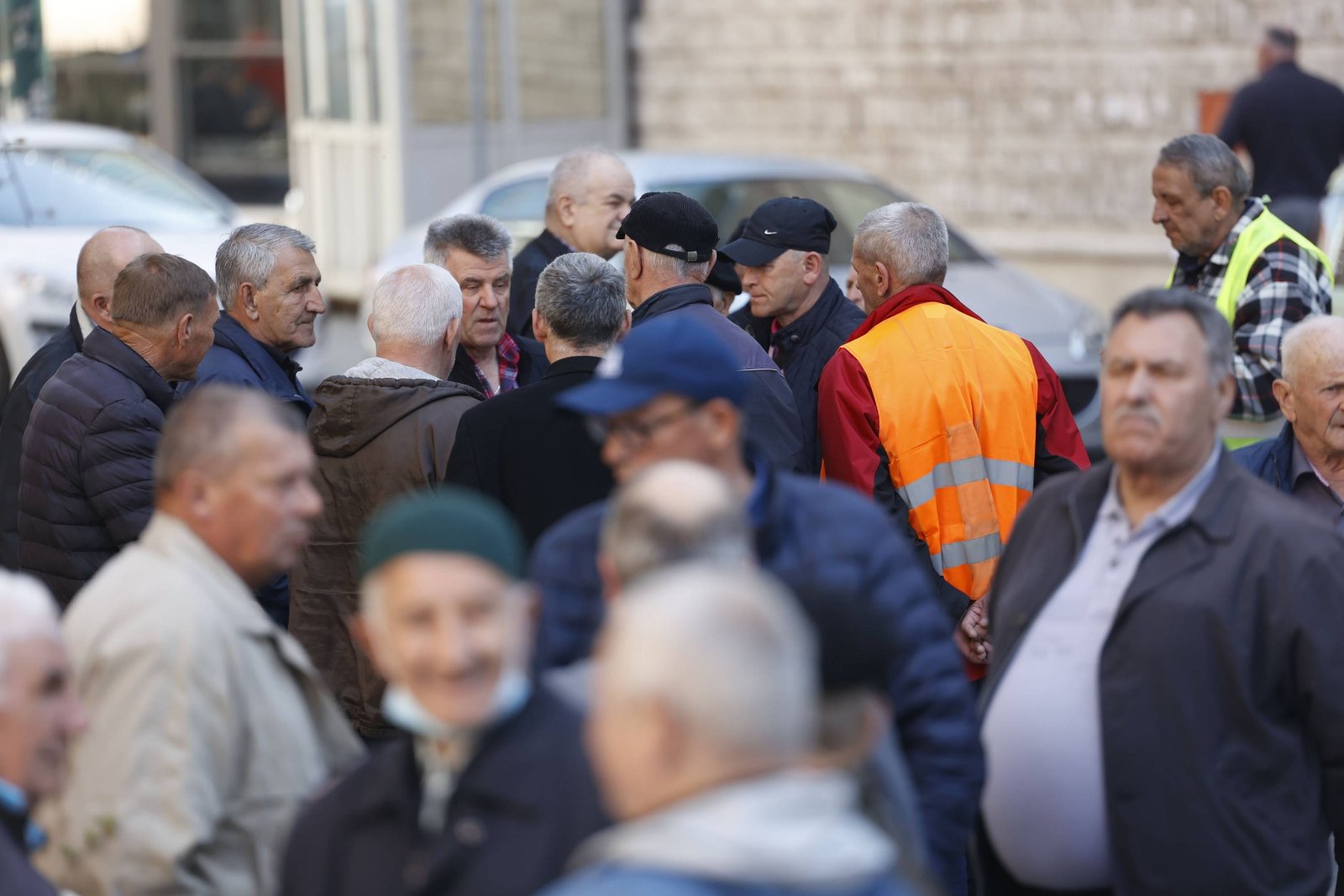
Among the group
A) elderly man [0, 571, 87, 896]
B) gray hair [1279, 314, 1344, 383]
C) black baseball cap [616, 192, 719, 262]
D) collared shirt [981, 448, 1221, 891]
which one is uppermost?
black baseball cap [616, 192, 719, 262]

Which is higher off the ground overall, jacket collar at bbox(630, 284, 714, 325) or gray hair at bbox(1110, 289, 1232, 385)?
gray hair at bbox(1110, 289, 1232, 385)

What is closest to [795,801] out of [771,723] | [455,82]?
[771,723]

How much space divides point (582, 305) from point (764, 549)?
1.83 metres

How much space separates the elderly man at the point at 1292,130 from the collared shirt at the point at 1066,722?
25.6 feet

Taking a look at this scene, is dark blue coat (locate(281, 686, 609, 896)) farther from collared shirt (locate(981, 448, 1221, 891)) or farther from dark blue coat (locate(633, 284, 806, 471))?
dark blue coat (locate(633, 284, 806, 471))

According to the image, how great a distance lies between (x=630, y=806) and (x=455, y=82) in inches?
597

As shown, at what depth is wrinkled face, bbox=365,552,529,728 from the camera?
2713 mm

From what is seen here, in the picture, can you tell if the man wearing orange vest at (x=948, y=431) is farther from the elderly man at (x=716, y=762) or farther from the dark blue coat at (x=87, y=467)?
the elderly man at (x=716, y=762)

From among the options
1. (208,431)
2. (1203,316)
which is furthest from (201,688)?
(1203,316)

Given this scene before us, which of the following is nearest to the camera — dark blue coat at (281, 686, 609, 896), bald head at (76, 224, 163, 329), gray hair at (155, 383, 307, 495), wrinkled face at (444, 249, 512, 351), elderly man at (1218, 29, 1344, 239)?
dark blue coat at (281, 686, 609, 896)

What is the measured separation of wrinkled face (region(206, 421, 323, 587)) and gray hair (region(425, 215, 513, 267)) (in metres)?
3.08

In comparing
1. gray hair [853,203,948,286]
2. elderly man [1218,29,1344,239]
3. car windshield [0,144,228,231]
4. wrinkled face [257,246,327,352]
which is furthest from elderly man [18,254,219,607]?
elderly man [1218,29,1344,239]

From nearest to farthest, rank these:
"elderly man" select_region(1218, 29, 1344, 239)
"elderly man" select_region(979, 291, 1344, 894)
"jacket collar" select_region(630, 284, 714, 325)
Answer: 1. "elderly man" select_region(979, 291, 1344, 894)
2. "jacket collar" select_region(630, 284, 714, 325)
3. "elderly man" select_region(1218, 29, 1344, 239)

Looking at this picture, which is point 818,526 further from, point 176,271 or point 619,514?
point 176,271
